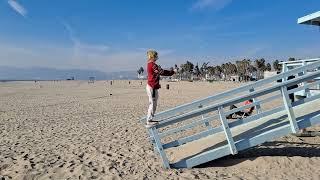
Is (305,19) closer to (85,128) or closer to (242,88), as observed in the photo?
(242,88)

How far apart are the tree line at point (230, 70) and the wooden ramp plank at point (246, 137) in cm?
7883

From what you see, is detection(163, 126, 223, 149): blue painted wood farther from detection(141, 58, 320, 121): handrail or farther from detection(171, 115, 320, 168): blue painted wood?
detection(141, 58, 320, 121): handrail

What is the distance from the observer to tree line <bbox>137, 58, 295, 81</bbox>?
11469 centimetres

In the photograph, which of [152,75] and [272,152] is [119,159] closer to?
[152,75]

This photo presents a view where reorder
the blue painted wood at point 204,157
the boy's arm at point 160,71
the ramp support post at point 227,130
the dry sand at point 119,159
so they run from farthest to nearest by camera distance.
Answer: the boy's arm at point 160,71, the blue painted wood at point 204,157, the dry sand at point 119,159, the ramp support post at point 227,130

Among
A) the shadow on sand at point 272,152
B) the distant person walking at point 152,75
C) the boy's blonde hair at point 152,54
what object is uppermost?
the boy's blonde hair at point 152,54

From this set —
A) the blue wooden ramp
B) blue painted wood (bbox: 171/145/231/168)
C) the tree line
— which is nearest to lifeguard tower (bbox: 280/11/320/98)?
the blue wooden ramp

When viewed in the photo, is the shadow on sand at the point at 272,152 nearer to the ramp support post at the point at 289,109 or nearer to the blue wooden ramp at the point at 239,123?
the blue wooden ramp at the point at 239,123

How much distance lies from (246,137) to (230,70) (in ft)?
414

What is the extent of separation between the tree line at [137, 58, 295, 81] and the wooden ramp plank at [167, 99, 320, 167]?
259ft

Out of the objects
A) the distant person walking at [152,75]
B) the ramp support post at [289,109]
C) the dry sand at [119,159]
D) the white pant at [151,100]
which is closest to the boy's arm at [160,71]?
the distant person walking at [152,75]

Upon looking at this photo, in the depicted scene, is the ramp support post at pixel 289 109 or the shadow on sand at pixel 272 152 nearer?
the ramp support post at pixel 289 109

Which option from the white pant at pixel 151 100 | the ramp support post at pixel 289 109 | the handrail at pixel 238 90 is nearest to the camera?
the ramp support post at pixel 289 109

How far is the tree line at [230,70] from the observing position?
376ft
